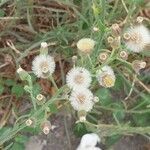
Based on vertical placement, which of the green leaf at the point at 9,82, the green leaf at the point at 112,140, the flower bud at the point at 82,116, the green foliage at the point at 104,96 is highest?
the green leaf at the point at 9,82

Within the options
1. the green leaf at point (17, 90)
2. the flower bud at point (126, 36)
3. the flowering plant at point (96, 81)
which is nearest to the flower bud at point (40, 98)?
the flowering plant at point (96, 81)

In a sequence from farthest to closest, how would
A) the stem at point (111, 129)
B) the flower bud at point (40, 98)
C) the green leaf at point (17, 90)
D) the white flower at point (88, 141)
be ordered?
1. the green leaf at point (17, 90)
2. the white flower at point (88, 141)
3. the stem at point (111, 129)
4. the flower bud at point (40, 98)

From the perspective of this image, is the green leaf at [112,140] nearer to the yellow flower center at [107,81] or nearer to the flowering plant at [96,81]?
the flowering plant at [96,81]

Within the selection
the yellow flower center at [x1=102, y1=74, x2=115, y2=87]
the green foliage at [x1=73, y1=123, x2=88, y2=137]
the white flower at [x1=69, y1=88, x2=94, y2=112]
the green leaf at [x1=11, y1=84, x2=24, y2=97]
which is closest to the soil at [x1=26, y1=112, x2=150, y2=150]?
the green foliage at [x1=73, y1=123, x2=88, y2=137]

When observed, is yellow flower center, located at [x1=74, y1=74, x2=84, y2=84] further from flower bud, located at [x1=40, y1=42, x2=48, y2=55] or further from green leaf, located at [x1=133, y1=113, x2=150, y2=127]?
green leaf, located at [x1=133, y1=113, x2=150, y2=127]

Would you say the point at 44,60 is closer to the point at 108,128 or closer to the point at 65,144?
the point at 108,128

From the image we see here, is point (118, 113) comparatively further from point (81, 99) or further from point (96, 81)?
point (81, 99)

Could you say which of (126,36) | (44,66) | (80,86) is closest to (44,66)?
(44,66)
